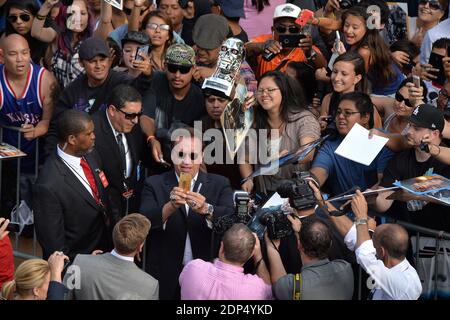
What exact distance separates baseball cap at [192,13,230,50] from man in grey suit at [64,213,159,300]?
2.83 metres

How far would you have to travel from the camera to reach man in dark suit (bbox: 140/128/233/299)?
7672mm

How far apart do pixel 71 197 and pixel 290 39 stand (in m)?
2.73

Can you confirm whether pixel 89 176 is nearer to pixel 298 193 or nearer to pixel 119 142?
pixel 119 142

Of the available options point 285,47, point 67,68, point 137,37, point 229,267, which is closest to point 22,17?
point 67,68

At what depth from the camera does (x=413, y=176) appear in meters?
7.71

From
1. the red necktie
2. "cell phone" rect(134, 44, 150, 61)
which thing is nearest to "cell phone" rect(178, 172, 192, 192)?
the red necktie

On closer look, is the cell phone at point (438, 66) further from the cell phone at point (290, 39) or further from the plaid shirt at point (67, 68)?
the plaid shirt at point (67, 68)

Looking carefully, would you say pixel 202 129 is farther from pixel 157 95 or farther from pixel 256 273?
pixel 256 273

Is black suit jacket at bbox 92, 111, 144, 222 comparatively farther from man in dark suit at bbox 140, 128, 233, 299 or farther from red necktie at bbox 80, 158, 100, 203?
man in dark suit at bbox 140, 128, 233, 299

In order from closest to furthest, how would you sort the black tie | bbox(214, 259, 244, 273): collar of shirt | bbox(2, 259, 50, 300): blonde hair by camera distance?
bbox(2, 259, 50, 300): blonde hair → bbox(214, 259, 244, 273): collar of shirt → the black tie

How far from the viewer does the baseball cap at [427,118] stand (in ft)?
25.0

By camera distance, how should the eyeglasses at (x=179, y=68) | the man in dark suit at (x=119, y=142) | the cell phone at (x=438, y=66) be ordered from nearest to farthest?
the man in dark suit at (x=119, y=142), the eyeglasses at (x=179, y=68), the cell phone at (x=438, y=66)

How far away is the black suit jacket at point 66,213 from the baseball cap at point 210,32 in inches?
72.1

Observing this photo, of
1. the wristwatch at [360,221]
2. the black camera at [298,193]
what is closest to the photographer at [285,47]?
the black camera at [298,193]
